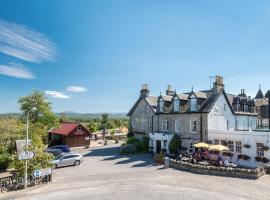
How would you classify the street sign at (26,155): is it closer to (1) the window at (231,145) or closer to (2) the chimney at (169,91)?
(1) the window at (231,145)

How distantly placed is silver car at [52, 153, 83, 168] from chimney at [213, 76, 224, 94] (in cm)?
2140

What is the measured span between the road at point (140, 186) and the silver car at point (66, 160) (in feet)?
5.47

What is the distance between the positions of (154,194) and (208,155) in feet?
45.2

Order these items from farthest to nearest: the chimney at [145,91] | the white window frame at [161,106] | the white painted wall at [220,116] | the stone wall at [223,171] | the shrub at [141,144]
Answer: the chimney at [145,91] → the white window frame at [161,106] → the shrub at [141,144] → the white painted wall at [220,116] → the stone wall at [223,171]

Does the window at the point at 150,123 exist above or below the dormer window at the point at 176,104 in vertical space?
below

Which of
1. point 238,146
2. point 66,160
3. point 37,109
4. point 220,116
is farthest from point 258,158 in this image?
point 37,109

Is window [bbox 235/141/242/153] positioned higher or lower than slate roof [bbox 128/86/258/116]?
lower

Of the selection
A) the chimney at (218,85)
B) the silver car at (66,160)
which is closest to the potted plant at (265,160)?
the chimney at (218,85)

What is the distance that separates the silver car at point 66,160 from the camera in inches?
1183

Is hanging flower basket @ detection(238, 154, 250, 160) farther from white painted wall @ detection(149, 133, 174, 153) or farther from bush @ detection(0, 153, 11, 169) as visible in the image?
bush @ detection(0, 153, 11, 169)

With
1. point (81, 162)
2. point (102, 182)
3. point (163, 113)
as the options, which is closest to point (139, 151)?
point (163, 113)

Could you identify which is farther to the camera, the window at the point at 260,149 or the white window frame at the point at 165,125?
the white window frame at the point at 165,125

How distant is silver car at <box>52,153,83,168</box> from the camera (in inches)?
1183

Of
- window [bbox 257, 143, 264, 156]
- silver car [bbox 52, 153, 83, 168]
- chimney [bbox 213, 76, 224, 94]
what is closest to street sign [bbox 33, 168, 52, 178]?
silver car [bbox 52, 153, 83, 168]
